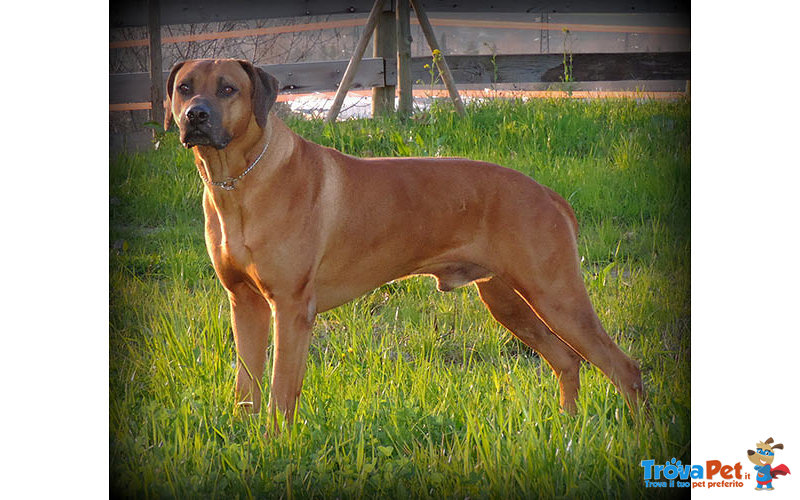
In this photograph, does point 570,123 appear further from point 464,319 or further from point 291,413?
point 291,413

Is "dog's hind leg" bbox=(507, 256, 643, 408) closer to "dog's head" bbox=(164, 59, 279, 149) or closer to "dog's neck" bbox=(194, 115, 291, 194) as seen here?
"dog's neck" bbox=(194, 115, 291, 194)

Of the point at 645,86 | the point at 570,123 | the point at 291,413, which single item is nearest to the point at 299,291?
the point at 291,413

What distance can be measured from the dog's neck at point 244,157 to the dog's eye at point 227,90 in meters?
0.16

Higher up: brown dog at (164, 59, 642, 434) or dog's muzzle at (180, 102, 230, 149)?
dog's muzzle at (180, 102, 230, 149)

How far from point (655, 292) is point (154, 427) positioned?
6.13 feet

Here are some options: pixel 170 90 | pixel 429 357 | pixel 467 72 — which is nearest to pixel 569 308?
pixel 429 357

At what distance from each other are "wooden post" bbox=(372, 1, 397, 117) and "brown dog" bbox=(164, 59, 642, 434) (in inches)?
8.1

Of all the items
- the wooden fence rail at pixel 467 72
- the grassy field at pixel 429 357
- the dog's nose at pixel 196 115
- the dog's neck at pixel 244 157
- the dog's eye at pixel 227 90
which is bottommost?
the grassy field at pixel 429 357

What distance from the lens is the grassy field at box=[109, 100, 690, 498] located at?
311 cm

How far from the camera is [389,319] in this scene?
3.76m

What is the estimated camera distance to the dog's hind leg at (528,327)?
3695 millimetres

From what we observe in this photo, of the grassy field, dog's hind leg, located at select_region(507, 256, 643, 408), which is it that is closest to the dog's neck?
the grassy field
